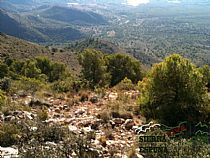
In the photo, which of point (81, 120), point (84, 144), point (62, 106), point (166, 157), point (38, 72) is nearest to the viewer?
point (166, 157)

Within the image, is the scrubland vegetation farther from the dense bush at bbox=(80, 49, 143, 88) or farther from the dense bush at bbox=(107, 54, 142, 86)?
the dense bush at bbox=(107, 54, 142, 86)

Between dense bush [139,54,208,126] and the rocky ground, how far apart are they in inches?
26.8

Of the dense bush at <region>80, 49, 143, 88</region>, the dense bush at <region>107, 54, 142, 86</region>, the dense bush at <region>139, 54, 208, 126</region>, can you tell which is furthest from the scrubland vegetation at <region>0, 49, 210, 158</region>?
the dense bush at <region>107, 54, 142, 86</region>

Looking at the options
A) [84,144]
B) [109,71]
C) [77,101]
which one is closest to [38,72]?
[109,71]

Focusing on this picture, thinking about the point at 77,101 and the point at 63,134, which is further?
the point at 77,101

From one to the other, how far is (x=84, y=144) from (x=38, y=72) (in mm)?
38284

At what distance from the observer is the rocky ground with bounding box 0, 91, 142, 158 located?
7.78 metres

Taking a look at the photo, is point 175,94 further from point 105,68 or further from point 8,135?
point 105,68

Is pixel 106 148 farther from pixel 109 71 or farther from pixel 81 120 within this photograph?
pixel 109 71

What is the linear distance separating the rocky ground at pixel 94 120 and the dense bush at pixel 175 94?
0.68 metres

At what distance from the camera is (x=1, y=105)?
10.6 metres

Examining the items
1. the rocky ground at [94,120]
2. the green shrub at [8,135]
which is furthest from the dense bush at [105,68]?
the green shrub at [8,135]

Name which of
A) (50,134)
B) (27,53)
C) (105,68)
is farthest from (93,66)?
(27,53)

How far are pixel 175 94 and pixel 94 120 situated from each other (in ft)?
7.89
